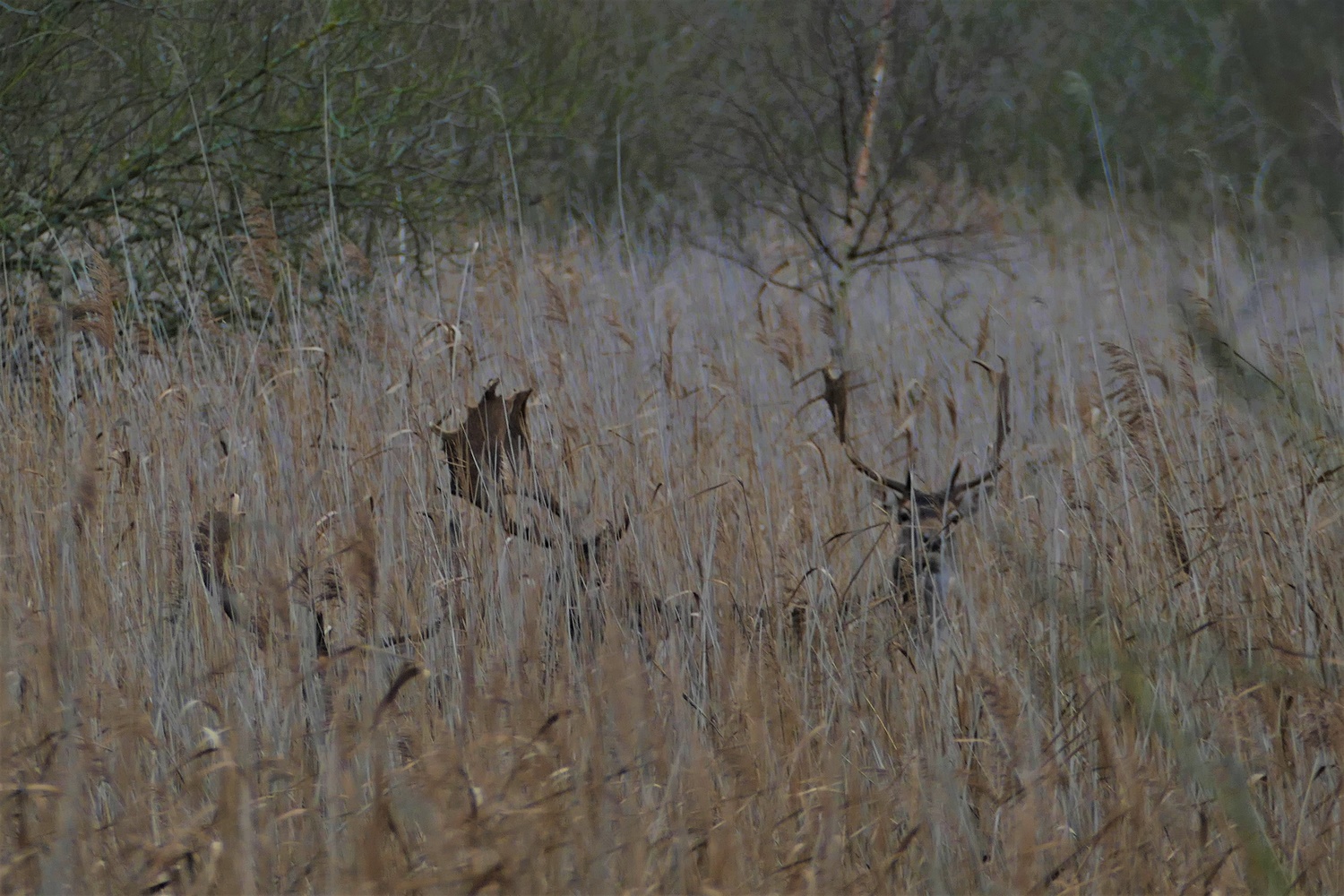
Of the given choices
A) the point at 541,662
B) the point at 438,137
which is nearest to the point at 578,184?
the point at 438,137

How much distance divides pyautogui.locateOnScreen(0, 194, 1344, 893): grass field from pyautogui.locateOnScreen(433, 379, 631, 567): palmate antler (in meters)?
0.04

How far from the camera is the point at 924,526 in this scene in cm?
196

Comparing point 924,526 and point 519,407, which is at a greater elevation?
point 519,407

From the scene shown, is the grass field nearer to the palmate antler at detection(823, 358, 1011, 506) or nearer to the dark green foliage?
the palmate antler at detection(823, 358, 1011, 506)

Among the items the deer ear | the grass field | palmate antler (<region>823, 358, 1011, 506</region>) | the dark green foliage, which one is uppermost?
the dark green foliage

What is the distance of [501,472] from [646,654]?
0.44m

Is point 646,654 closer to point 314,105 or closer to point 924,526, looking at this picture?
point 924,526

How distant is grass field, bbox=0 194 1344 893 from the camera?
137cm

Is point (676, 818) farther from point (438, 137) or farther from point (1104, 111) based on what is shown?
point (1104, 111)

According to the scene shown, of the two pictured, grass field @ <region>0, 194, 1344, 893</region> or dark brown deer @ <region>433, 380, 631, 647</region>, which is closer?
grass field @ <region>0, 194, 1344, 893</region>

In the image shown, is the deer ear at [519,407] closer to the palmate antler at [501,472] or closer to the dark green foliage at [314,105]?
the palmate antler at [501,472]

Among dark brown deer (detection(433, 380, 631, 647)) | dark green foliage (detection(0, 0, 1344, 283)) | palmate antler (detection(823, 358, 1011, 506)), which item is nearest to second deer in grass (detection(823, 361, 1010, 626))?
palmate antler (detection(823, 358, 1011, 506))

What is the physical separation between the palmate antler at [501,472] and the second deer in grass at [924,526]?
0.44 meters

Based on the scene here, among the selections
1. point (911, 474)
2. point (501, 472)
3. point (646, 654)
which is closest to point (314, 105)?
point (501, 472)
